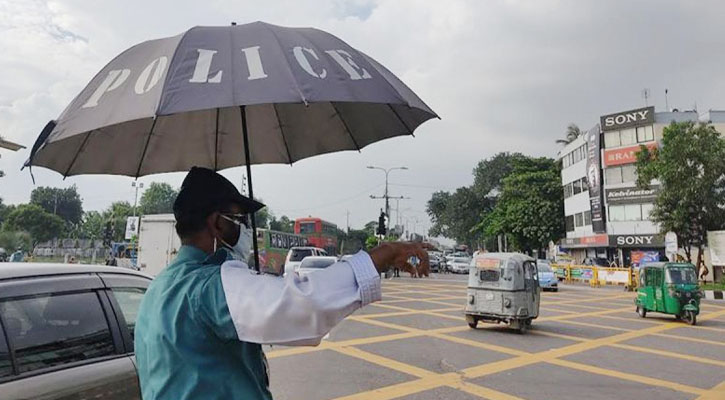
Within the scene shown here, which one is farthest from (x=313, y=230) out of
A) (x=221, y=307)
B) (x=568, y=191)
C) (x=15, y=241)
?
Result: (x=15, y=241)

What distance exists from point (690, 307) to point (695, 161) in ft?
38.9

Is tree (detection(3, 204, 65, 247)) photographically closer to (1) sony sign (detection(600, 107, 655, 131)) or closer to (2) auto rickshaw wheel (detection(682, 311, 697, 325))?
(1) sony sign (detection(600, 107, 655, 131))

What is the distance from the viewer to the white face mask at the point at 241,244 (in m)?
1.66

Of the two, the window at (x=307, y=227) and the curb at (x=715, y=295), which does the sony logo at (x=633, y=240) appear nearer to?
the curb at (x=715, y=295)

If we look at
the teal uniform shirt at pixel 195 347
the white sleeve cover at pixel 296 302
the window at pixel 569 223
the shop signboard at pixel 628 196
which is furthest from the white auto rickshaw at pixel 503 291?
the window at pixel 569 223

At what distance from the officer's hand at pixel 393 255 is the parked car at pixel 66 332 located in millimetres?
1838

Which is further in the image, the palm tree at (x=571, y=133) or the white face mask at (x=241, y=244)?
the palm tree at (x=571, y=133)

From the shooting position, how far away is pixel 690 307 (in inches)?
488

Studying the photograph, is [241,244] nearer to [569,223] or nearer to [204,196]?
[204,196]

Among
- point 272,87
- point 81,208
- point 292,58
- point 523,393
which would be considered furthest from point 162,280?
point 81,208

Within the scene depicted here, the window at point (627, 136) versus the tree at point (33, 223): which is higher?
the window at point (627, 136)

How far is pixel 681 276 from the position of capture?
12.6 meters

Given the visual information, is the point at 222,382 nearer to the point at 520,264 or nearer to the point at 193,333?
the point at 193,333

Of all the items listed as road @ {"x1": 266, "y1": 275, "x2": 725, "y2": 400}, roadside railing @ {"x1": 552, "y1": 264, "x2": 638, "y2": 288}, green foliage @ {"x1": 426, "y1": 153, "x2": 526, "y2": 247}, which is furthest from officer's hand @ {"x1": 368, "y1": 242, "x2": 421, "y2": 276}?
green foliage @ {"x1": 426, "y1": 153, "x2": 526, "y2": 247}
